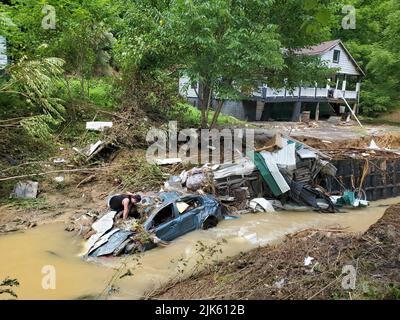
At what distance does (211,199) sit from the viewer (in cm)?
1140

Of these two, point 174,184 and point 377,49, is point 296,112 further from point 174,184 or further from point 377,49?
point 174,184

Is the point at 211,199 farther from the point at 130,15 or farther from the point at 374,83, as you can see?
the point at 374,83

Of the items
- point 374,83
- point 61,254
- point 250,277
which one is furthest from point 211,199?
point 374,83

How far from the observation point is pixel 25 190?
12422 millimetres

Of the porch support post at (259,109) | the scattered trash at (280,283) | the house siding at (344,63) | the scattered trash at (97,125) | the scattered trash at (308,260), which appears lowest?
the scattered trash at (280,283)

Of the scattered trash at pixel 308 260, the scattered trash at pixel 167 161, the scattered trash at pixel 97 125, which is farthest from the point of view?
the scattered trash at pixel 97 125

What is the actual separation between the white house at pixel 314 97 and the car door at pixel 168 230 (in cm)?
1944

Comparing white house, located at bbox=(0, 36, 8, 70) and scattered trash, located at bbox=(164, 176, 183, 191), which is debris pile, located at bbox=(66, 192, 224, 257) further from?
white house, located at bbox=(0, 36, 8, 70)

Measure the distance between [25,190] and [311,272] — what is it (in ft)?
32.0

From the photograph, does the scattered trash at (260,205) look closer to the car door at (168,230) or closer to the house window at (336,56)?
the car door at (168,230)

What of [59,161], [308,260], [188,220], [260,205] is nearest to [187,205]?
Answer: [188,220]

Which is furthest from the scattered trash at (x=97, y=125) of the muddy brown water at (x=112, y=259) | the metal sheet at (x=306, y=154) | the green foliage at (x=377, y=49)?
the green foliage at (x=377, y=49)

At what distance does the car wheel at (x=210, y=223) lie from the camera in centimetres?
1081

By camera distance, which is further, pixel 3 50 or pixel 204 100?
pixel 204 100
